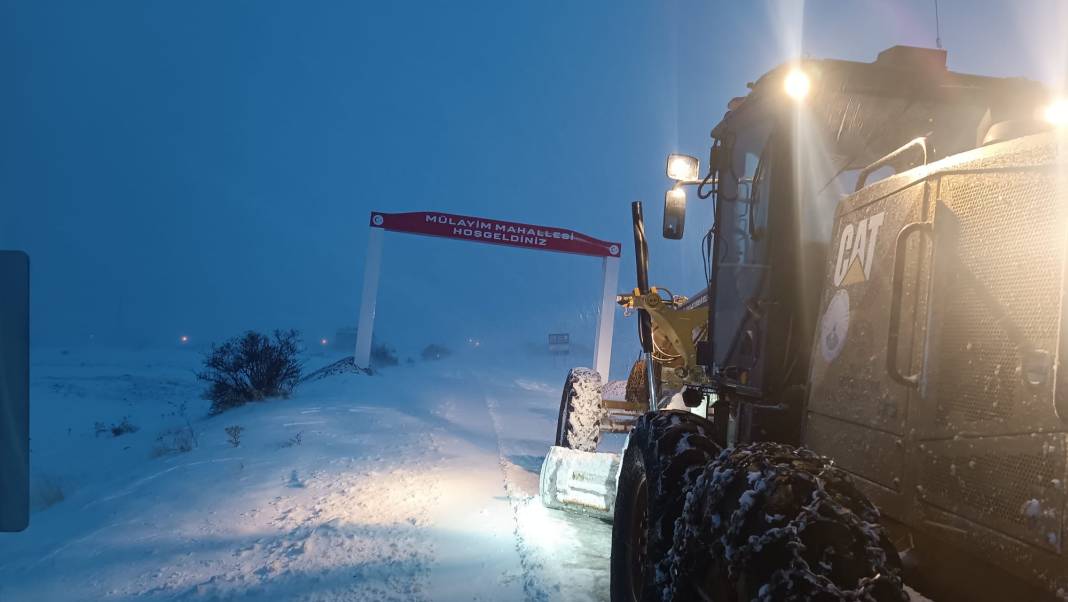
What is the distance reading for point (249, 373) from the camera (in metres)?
15.6

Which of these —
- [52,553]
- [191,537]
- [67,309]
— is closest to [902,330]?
[191,537]

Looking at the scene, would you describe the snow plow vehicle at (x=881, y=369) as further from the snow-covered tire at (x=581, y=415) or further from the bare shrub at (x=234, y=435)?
the bare shrub at (x=234, y=435)

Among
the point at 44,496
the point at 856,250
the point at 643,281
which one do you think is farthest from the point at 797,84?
the point at 44,496

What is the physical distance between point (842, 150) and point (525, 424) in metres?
9.88

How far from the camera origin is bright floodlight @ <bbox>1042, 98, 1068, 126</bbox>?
2012 mm

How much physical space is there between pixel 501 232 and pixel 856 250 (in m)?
17.8

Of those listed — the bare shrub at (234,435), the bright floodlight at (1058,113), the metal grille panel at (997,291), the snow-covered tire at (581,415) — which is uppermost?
the bright floodlight at (1058,113)

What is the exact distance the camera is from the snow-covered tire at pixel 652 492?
2646 mm

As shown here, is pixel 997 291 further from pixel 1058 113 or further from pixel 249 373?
pixel 249 373

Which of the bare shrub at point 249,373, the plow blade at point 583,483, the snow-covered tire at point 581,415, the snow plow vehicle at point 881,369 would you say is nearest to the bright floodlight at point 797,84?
the snow plow vehicle at point 881,369

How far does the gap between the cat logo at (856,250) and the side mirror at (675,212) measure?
6.44 feet

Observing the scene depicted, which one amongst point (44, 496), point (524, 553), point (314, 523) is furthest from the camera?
point (44, 496)

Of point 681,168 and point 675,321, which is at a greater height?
point 681,168

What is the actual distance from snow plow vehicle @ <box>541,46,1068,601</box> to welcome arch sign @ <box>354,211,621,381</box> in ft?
52.4
